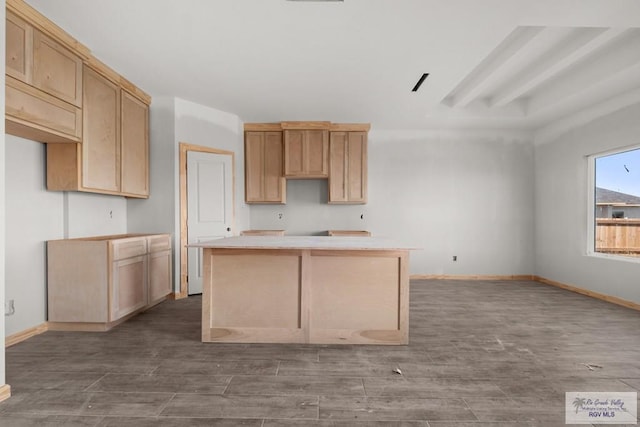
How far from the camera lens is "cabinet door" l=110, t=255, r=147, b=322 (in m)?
3.17

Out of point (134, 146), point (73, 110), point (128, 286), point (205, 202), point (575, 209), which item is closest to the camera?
point (73, 110)

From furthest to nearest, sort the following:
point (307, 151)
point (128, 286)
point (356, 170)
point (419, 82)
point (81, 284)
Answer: point (356, 170)
point (307, 151)
point (419, 82)
point (128, 286)
point (81, 284)

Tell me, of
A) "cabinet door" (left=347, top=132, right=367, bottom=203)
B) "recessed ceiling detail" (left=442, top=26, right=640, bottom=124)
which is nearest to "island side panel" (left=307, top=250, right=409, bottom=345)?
"recessed ceiling detail" (left=442, top=26, right=640, bottom=124)

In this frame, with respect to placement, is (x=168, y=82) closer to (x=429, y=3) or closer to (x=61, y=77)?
(x=61, y=77)

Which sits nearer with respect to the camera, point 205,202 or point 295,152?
point 205,202

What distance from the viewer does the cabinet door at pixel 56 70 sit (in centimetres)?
255

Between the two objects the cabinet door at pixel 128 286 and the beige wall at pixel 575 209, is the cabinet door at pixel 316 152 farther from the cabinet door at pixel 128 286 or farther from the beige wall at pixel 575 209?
the beige wall at pixel 575 209

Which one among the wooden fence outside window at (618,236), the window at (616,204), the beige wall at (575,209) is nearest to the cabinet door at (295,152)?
the beige wall at (575,209)

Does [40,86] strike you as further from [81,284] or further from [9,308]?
[9,308]

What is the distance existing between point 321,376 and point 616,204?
4.78 metres

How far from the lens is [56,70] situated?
274 cm

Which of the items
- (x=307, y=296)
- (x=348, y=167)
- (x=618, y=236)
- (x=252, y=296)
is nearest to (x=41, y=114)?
(x=252, y=296)

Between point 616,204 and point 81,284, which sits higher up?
point 616,204

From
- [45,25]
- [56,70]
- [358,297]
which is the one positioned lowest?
[358,297]
